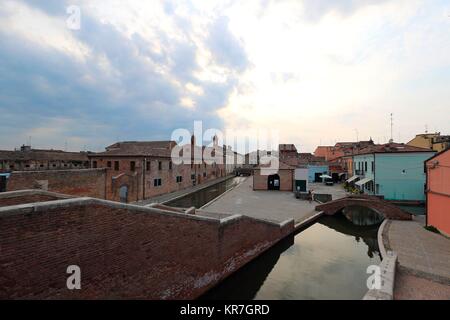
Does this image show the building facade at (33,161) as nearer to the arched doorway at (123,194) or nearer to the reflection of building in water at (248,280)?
the arched doorway at (123,194)

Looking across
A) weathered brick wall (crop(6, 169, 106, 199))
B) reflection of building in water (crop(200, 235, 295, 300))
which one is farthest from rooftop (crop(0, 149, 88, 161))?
reflection of building in water (crop(200, 235, 295, 300))

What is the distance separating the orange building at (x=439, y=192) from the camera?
461 inches

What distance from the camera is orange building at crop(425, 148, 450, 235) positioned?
11.7 meters

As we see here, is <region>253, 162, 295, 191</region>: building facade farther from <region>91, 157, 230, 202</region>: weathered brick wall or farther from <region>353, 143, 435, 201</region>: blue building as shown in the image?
<region>91, 157, 230, 202</region>: weathered brick wall

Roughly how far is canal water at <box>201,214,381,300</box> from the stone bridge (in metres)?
2.93

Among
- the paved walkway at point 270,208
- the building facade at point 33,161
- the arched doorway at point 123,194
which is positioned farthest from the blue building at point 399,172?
the building facade at point 33,161

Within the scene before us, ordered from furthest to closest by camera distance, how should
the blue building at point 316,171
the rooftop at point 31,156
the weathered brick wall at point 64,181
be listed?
the blue building at point 316,171 → the rooftop at point 31,156 → the weathered brick wall at point 64,181

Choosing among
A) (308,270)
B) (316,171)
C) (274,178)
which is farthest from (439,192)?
(316,171)

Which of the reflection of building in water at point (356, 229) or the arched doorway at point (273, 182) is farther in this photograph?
the arched doorway at point (273, 182)

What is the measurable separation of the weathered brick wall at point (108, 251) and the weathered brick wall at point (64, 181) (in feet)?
30.8

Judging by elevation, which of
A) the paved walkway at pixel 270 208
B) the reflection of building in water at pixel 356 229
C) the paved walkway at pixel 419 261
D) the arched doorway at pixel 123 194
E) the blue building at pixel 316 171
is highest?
the blue building at pixel 316 171

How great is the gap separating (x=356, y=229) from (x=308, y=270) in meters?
8.44

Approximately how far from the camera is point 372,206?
17.3 meters
